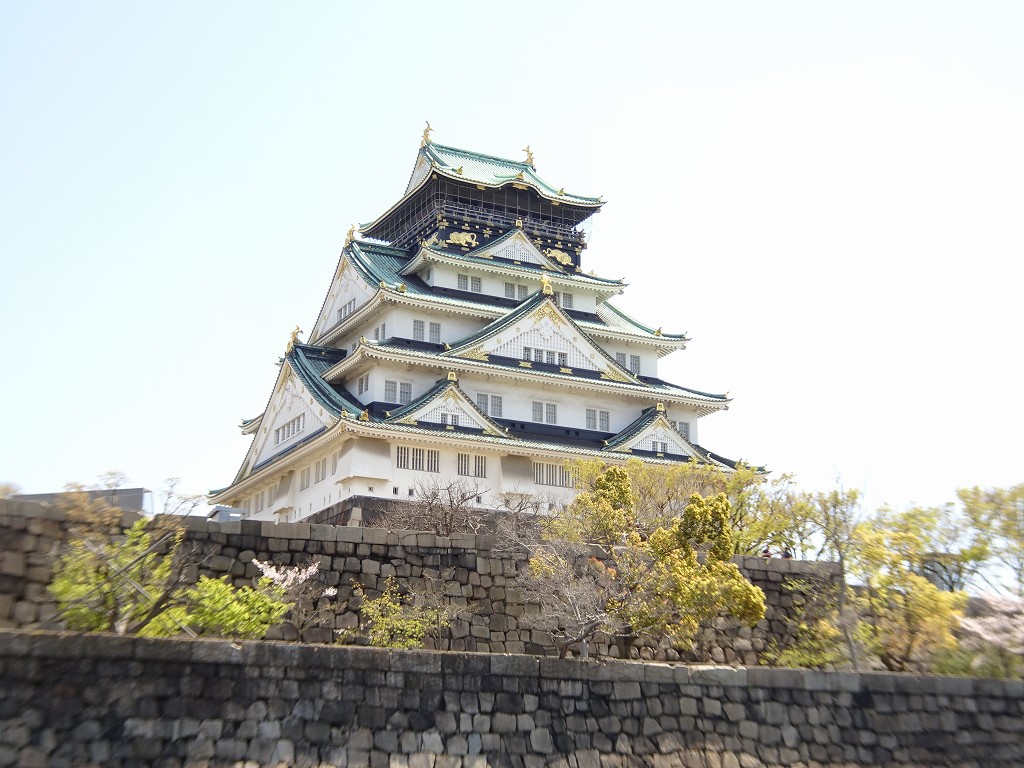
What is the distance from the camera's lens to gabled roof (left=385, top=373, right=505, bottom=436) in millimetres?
39219

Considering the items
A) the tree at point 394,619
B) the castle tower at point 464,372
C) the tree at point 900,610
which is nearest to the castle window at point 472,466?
the castle tower at point 464,372

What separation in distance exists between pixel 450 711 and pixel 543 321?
93.5ft

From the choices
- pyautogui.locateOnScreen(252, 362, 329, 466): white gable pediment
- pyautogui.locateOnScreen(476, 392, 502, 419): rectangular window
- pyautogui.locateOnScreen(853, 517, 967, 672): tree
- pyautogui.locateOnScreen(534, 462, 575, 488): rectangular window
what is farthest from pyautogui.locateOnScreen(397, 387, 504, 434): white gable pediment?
pyautogui.locateOnScreen(853, 517, 967, 672): tree

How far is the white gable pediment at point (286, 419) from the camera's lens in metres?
41.5

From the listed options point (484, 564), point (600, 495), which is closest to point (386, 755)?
point (484, 564)

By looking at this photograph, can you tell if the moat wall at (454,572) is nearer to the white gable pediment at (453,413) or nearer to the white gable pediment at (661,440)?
the white gable pediment at (453,413)

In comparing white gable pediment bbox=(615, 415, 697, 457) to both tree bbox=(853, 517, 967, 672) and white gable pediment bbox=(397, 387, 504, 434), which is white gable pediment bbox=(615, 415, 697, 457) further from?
tree bbox=(853, 517, 967, 672)

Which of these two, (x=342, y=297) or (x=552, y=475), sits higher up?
(x=342, y=297)

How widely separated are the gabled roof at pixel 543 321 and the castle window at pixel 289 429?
5.57 m

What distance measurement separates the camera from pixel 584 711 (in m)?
17.8

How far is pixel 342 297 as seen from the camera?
157 ft

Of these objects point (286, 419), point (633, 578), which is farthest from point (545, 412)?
point (633, 578)

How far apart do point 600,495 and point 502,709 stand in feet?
28.9

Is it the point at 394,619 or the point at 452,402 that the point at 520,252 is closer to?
the point at 452,402
